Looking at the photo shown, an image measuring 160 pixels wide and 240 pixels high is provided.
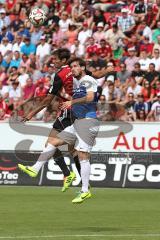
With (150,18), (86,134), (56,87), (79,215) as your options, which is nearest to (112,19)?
(150,18)

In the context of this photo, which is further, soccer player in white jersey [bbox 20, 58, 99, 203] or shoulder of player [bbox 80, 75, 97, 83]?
shoulder of player [bbox 80, 75, 97, 83]

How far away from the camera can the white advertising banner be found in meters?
21.8

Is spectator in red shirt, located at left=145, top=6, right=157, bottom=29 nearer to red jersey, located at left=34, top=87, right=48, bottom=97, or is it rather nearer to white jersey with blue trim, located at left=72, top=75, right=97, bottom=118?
red jersey, located at left=34, top=87, right=48, bottom=97

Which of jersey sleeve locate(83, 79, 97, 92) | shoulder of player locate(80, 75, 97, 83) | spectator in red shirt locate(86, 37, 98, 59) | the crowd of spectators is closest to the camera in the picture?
jersey sleeve locate(83, 79, 97, 92)

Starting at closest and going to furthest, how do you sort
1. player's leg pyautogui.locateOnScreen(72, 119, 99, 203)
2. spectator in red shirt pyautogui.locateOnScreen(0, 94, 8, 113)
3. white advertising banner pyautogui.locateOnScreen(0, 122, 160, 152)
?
player's leg pyautogui.locateOnScreen(72, 119, 99, 203)
white advertising banner pyautogui.locateOnScreen(0, 122, 160, 152)
spectator in red shirt pyautogui.locateOnScreen(0, 94, 8, 113)

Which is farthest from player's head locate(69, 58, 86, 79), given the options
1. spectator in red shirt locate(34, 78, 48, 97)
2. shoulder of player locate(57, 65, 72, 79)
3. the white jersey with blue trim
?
spectator in red shirt locate(34, 78, 48, 97)

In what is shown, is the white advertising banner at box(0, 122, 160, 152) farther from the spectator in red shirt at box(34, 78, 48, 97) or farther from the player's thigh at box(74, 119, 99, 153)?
the player's thigh at box(74, 119, 99, 153)

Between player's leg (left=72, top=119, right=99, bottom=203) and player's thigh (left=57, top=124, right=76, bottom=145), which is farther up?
player's leg (left=72, top=119, right=99, bottom=203)

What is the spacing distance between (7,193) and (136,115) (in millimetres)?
5706

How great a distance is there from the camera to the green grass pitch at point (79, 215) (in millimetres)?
12055

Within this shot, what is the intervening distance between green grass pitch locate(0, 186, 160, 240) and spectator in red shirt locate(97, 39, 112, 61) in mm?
6979

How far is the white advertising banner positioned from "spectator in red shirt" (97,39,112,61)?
4.80 m

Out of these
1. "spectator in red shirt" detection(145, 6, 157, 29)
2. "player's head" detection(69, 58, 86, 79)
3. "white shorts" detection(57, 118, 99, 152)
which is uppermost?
"player's head" detection(69, 58, 86, 79)

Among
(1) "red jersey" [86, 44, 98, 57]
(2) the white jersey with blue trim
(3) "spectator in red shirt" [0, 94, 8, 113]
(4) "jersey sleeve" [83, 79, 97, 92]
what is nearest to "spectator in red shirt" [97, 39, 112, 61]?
(1) "red jersey" [86, 44, 98, 57]
